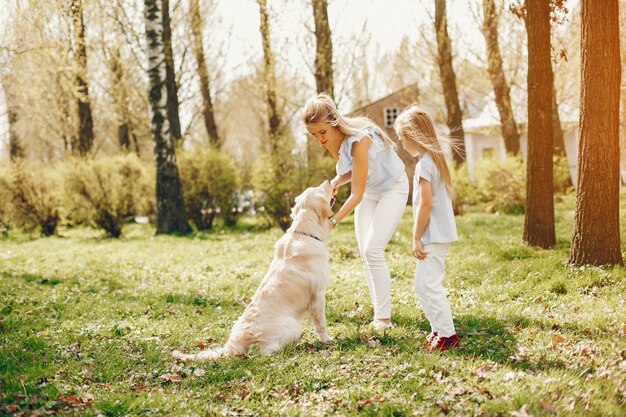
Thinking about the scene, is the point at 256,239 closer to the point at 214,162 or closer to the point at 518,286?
the point at 214,162

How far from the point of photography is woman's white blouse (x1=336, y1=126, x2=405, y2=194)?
5242 mm

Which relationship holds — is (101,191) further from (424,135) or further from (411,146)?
(424,135)

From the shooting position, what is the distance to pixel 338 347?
4973 millimetres

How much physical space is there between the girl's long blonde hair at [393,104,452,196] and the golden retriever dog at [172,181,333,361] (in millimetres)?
922

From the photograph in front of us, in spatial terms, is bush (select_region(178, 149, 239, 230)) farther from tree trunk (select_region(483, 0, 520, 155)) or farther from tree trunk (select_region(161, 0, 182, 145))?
tree trunk (select_region(483, 0, 520, 155))

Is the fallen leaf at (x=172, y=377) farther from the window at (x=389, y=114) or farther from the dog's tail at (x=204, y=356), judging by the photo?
the window at (x=389, y=114)

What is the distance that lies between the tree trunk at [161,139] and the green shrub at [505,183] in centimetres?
938

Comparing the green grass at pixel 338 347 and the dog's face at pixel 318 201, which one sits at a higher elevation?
the dog's face at pixel 318 201

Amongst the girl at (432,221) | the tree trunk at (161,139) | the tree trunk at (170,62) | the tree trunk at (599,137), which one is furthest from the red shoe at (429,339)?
the tree trunk at (170,62)

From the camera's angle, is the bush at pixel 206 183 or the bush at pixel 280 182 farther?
the bush at pixel 206 183

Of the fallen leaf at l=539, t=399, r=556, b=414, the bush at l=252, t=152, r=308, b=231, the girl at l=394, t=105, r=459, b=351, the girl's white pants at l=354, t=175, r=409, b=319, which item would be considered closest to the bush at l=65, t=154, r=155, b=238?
the bush at l=252, t=152, r=308, b=231

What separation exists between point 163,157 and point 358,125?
10.4 metres

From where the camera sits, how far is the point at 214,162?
635 inches

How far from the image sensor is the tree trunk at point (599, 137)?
6578mm
